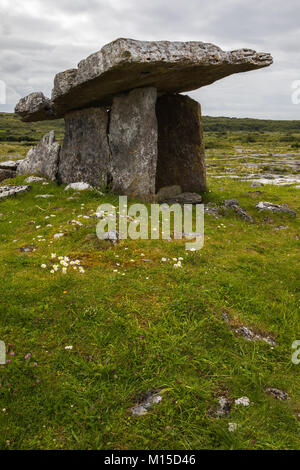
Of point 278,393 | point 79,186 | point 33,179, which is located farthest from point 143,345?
point 33,179

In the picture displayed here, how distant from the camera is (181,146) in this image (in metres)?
15.0

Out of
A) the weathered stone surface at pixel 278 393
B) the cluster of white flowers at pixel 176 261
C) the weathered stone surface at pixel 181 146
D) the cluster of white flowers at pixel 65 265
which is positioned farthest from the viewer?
the weathered stone surface at pixel 181 146

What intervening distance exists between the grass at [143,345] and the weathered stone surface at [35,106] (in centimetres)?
884

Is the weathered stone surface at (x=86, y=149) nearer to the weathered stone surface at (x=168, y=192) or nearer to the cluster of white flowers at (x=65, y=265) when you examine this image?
the weathered stone surface at (x=168, y=192)

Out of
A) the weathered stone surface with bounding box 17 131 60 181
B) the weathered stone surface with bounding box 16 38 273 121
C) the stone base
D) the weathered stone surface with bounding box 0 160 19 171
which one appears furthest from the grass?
the weathered stone surface with bounding box 0 160 19 171

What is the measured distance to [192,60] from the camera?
1050 centimetres

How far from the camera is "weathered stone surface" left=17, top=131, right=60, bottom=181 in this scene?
50.2ft

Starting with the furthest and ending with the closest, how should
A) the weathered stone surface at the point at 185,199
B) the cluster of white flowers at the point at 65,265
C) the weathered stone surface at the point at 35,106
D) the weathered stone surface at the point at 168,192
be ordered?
1. the weathered stone surface at the point at 35,106
2. the weathered stone surface at the point at 168,192
3. the weathered stone surface at the point at 185,199
4. the cluster of white flowers at the point at 65,265

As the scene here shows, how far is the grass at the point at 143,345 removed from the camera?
382 centimetres

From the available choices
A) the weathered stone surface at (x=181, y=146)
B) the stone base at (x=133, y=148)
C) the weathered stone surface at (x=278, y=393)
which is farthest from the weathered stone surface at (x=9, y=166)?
the weathered stone surface at (x=278, y=393)

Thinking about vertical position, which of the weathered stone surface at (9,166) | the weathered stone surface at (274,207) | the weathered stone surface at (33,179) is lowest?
the weathered stone surface at (274,207)

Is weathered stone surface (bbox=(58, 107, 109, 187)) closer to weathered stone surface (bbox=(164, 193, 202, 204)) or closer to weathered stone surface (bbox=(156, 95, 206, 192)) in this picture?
weathered stone surface (bbox=(156, 95, 206, 192))

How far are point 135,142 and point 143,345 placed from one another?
907 centimetres
